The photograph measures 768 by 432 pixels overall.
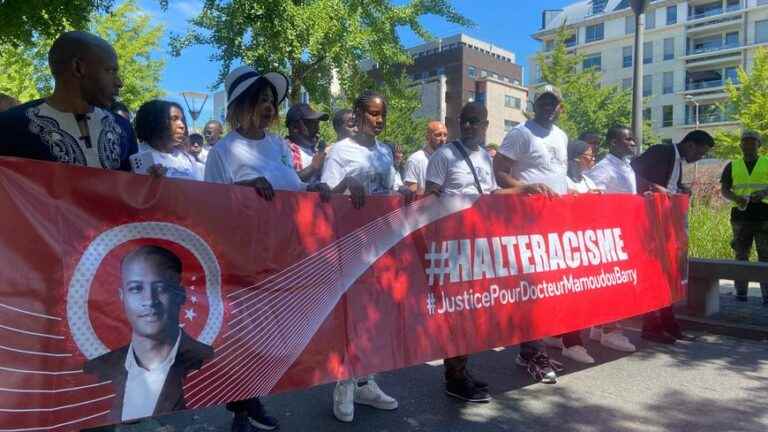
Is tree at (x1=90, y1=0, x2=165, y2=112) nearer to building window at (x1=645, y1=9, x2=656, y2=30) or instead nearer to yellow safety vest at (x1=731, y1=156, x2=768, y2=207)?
yellow safety vest at (x1=731, y1=156, x2=768, y2=207)

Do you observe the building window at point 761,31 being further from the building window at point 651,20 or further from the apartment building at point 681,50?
the building window at point 651,20

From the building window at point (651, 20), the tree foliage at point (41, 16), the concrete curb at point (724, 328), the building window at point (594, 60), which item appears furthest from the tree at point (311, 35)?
the building window at point (651, 20)

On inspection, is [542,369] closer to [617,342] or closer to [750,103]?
[617,342]

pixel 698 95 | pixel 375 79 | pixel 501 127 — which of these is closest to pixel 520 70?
pixel 501 127

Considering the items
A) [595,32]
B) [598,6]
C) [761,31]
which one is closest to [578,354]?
[761,31]

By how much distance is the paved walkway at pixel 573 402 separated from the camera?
3.69m

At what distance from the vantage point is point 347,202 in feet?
11.4

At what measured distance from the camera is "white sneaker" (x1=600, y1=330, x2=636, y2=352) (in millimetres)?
5371

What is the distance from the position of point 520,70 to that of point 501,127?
454 inches

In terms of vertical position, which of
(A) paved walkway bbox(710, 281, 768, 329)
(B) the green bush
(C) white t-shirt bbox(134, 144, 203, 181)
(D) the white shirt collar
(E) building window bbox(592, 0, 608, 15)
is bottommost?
(A) paved walkway bbox(710, 281, 768, 329)

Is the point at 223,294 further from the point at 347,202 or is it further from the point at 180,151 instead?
the point at 180,151

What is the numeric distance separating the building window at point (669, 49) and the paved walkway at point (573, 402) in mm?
68907

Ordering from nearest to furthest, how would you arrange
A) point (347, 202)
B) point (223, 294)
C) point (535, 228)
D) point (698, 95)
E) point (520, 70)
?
1. point (223, 294)
2. point (347, 202)
3. point (535, 228)
4. point (698, 95)
5. point (520, 70)

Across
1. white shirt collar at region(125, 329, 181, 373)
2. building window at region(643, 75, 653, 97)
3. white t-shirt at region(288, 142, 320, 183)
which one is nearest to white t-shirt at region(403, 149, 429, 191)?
white t-shirt at region(288, 142, 320, 183)
